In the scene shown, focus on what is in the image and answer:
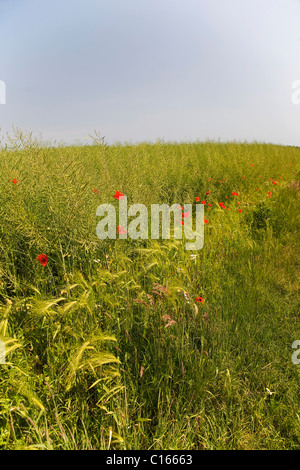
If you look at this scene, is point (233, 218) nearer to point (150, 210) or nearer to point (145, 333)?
point (150, 210)

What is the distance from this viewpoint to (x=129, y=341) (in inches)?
72.3

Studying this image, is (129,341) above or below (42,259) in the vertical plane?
below

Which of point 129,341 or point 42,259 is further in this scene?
point 42,259

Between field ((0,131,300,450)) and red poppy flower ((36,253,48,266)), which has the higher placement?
red poppy flower ((36,253,48,266))

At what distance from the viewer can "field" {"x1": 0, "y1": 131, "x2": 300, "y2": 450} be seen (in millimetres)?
1420

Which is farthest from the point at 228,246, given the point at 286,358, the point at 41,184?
the point at 41,184

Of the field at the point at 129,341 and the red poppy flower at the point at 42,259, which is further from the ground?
the red poppy flower at the point at 42,259

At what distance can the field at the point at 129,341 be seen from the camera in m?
1.42

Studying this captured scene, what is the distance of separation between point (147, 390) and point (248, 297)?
1227 millimetres

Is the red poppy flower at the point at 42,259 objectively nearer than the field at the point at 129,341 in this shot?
No

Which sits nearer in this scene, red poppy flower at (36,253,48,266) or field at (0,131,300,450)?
field at (0,131,300,450)

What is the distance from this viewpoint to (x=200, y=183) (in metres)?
5.70

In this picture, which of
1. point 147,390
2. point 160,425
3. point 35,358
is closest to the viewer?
point 160,425

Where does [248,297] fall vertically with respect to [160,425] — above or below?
above
